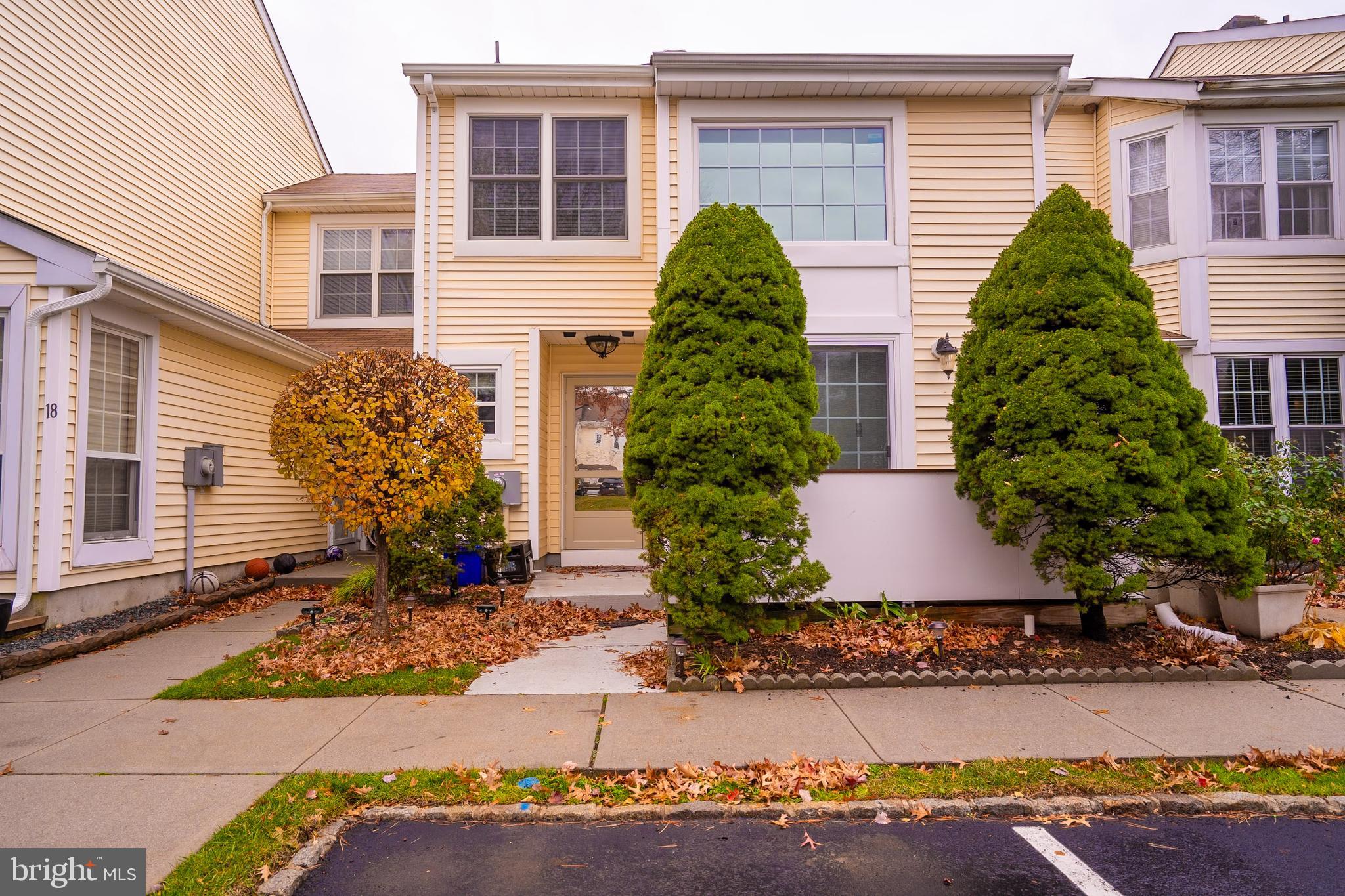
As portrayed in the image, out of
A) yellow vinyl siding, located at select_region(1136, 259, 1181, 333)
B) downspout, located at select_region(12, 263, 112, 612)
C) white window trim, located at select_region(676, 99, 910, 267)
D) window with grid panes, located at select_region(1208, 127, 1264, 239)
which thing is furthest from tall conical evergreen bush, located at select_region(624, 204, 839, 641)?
window with grid panes, located at select_region(1208, 127, 1264, 239)

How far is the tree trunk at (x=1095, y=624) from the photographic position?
5832 millimetres

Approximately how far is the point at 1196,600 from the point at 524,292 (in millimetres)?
7566

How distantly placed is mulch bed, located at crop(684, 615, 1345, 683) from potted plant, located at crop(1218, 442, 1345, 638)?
23cm

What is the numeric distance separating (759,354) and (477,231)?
5.09 metres

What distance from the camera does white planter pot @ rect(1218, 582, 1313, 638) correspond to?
19.1ft

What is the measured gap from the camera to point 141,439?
7797 millimetres

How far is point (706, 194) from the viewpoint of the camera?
8.85 m

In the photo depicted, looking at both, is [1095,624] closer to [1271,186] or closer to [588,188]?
[588,188]

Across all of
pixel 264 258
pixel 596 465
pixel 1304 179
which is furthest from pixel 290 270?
pixel 1304 179

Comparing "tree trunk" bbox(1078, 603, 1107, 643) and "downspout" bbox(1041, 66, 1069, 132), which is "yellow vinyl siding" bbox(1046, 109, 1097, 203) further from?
"tree trunk" bbox(1078, 603, 1107, 643)

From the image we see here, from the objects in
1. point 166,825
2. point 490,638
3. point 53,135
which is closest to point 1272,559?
point 490,638

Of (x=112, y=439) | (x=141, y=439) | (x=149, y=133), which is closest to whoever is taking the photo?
(x=112, y=439)

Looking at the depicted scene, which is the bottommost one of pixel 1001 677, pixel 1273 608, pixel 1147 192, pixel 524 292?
pixel 1001 677

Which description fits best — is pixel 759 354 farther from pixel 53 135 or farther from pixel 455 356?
pixel 53 135
